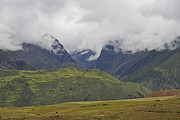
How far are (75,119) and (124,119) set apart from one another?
1464 centimetres

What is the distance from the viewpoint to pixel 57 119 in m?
66.4

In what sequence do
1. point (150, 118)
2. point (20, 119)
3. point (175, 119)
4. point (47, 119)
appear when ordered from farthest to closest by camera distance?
1. point (20, 119)
2. point (47, 119)
3. point (150, 118)
4. point (175, 119)

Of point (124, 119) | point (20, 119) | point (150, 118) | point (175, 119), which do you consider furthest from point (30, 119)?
point (175, 119)

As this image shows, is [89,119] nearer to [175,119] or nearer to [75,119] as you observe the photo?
[75,119]

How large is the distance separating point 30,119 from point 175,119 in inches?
1772

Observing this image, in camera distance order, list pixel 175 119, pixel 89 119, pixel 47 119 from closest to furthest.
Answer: pixel 175 119, pixel 89 119, pixel 47 119

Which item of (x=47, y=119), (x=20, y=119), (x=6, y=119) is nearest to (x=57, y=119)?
(x=47, y=119)

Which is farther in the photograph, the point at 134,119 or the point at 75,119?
the point at 75,119

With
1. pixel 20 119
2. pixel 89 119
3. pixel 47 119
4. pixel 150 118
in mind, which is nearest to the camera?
pixel 150 118

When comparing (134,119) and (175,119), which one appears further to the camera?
(134,119)

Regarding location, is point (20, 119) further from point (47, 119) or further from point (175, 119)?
point (175, 119)

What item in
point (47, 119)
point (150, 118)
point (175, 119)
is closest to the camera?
point (175, 119)

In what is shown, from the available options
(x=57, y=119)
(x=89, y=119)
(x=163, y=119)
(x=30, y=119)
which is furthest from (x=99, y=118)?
(x=30, y=119)

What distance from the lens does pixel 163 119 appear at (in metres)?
56.3
